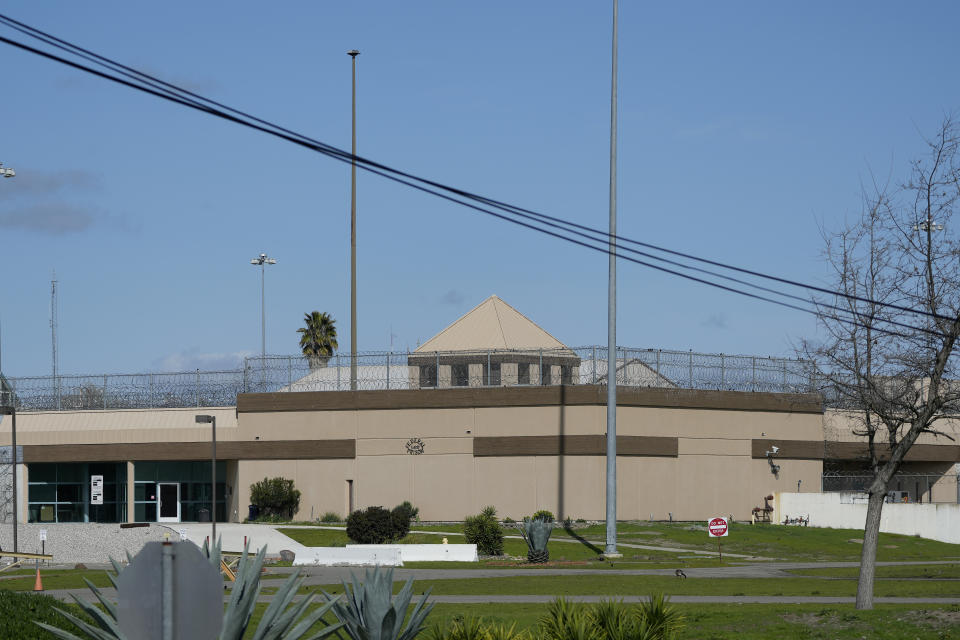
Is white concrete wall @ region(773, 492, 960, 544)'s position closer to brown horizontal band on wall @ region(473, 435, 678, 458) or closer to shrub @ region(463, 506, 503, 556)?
brown horizontal band on wall @ region(473, 435, 678, 458)

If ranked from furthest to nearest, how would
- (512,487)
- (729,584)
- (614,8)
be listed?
(512,487) → (614,8) → (729,584)

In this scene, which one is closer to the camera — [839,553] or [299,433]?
[839,553]

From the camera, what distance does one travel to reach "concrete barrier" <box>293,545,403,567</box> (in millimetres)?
33719

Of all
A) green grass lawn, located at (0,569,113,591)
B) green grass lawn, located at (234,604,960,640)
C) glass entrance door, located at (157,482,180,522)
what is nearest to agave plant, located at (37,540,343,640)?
green grass lawn, located at (234,604,960,640)

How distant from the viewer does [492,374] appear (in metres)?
51.1

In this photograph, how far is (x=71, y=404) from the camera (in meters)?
56.3

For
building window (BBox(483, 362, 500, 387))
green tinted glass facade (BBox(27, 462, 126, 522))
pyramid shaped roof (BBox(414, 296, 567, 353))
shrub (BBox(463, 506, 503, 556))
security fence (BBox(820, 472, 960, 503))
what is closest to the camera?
shrub (BBox(463, 506, 503, 556))

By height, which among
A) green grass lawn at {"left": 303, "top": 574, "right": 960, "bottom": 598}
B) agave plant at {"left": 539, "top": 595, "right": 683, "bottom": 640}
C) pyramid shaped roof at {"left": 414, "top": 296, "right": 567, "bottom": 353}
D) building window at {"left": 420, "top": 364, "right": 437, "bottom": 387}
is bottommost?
green grass lawn at {"left": 303, "top": 574, "right": 960, "bottom": 598}

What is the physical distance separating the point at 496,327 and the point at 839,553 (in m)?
25.1

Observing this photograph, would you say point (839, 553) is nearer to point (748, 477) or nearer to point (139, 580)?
point (748, 477)

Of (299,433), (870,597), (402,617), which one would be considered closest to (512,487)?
(299,433)

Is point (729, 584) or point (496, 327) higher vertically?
point (496, 327)

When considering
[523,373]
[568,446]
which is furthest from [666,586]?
[523,373]

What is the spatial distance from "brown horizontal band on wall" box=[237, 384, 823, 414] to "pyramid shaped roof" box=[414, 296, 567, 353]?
10.5m
